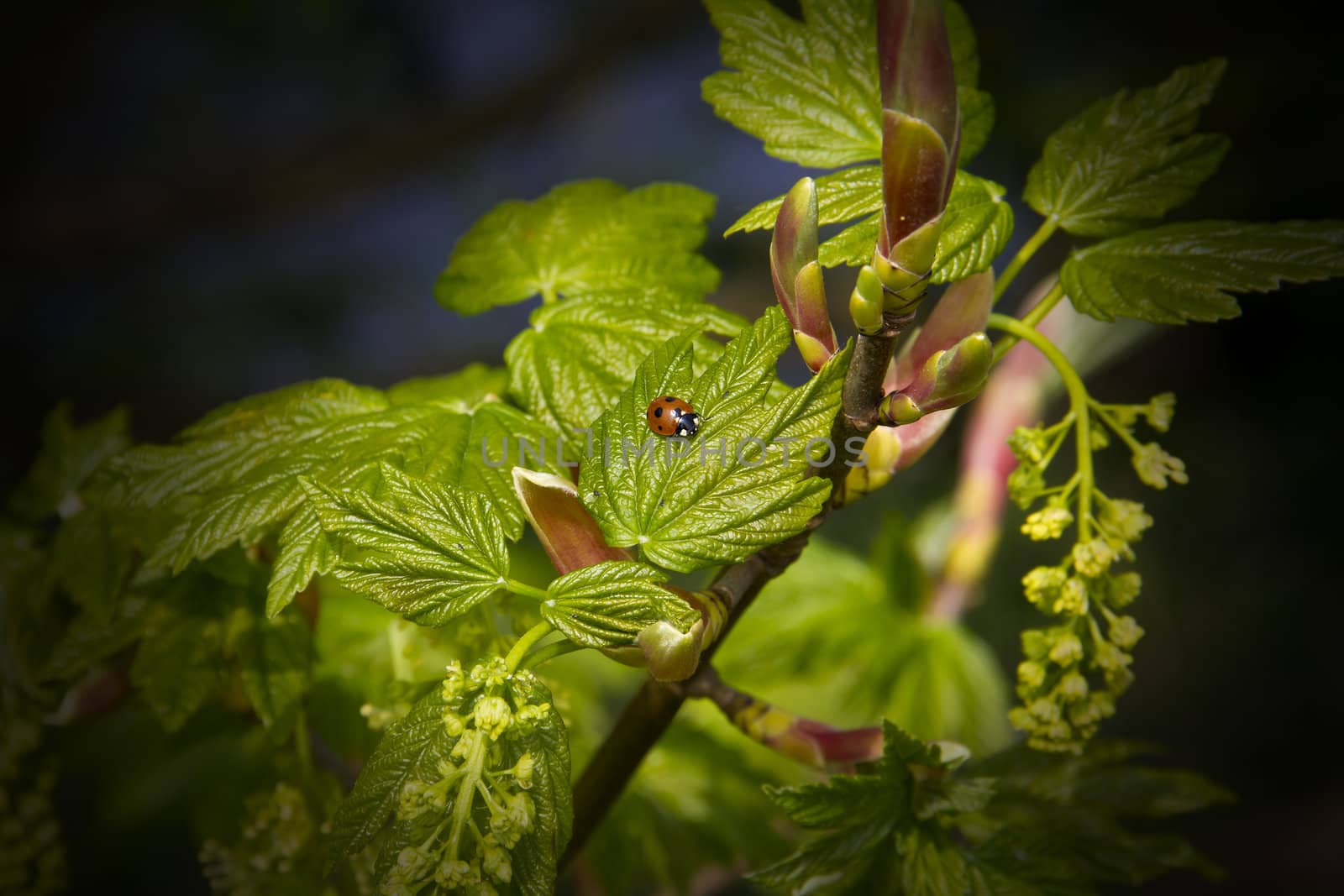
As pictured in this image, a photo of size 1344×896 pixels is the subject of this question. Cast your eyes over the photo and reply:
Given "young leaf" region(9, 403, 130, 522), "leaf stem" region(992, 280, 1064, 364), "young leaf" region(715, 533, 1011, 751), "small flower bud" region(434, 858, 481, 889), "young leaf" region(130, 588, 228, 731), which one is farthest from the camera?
"young leaf" region(715, 533, 1011, 751)

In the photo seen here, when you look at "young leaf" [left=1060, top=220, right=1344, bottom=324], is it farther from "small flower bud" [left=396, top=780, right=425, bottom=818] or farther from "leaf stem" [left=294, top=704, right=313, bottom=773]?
"leaf stem" [left=294, top=704, right=313, bottom=773]

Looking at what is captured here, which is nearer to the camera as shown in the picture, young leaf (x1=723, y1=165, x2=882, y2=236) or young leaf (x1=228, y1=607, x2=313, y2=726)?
young leaf (x1=723, y1=165, x2=882, y2=236)

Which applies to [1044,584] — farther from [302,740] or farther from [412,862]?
[302,740]

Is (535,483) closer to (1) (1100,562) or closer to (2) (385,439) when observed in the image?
(2) (385,439)

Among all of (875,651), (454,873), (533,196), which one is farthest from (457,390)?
(533,196)

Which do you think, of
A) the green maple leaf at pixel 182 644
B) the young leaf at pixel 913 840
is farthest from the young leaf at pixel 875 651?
the green maple leaf at pixel 182 644

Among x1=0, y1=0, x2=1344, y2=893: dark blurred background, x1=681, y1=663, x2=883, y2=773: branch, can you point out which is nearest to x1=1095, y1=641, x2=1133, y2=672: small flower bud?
x1=681, y1=663, x2=883, y2=773: branch

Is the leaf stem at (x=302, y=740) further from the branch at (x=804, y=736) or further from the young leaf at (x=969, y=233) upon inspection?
the young leaf at (x=969, y=233)
